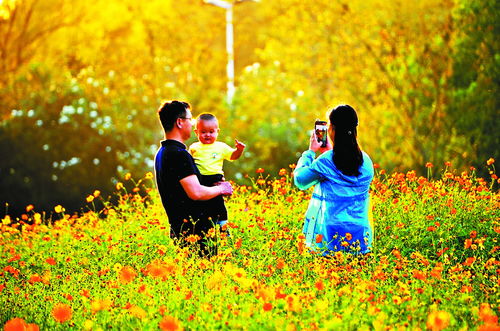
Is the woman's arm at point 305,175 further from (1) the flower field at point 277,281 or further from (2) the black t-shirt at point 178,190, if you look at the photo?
(2) the black t-shirt at point 178,190

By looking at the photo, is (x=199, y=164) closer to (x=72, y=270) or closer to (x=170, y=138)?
(x=170, y=138)

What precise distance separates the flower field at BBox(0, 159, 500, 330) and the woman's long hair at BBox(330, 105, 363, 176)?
2.03 feet

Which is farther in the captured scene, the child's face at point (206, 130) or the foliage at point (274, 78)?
the foliage at point (274, 78)

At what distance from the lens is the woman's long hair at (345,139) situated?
488cm

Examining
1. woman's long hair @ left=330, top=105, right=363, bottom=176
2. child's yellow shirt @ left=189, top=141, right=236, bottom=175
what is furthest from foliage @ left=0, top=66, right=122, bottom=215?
woman's long hair @ left=330, top=105, right=363, bottom=176

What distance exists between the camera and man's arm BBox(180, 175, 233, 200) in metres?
4.86

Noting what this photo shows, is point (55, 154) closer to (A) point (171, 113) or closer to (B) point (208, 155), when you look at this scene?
(B) point (208, 155)

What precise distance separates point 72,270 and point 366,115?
7.40m

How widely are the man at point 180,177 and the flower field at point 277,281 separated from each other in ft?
0.86

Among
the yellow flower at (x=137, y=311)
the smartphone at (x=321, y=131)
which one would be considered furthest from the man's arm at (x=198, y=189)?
the yellow flower at (x=137, y=311)

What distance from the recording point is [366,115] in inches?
492

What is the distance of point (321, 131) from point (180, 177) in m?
1.01

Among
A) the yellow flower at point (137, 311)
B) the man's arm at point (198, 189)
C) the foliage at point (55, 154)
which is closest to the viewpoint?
the yellow flower at point (137, 311)

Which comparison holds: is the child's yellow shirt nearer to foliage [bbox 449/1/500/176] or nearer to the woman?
the woman
